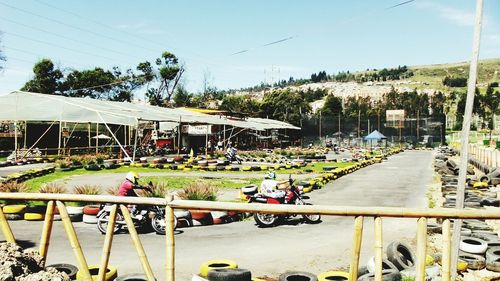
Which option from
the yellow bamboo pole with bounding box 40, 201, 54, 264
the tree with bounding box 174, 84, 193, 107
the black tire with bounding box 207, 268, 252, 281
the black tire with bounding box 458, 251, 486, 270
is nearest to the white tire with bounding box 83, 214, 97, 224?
the black tire with bounding box 207, 268, 252, 281

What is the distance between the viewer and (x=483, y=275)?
24.1 ft

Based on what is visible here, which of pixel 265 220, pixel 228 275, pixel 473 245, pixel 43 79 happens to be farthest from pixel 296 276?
pixel 43 79

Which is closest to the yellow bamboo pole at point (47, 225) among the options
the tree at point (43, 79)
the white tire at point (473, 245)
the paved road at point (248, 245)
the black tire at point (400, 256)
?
the paved road at point (248, 245)

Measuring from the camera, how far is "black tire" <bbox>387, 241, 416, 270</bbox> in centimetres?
682

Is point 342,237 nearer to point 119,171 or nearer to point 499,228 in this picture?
point 499,228

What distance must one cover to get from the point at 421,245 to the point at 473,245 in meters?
5.07

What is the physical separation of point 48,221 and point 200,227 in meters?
6.26

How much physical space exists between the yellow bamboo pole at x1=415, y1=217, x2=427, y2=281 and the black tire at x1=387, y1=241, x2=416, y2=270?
3036 mm

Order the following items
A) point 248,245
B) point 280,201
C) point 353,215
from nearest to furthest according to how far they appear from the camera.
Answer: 1. point 353,215
2. point 248,245
3. point 280,201

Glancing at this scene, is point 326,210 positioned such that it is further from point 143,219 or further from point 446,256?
point 143,219

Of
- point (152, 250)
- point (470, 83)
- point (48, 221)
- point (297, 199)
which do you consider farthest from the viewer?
point (297, 199)

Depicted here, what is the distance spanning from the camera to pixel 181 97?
88188 mm

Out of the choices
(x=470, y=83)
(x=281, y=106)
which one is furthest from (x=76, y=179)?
(x=281, y=106)

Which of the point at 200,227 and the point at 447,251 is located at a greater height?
the point at 447,251
